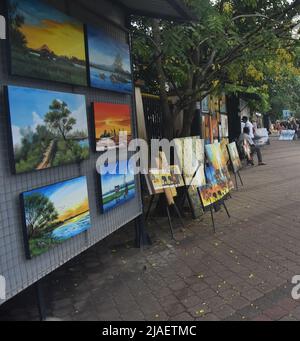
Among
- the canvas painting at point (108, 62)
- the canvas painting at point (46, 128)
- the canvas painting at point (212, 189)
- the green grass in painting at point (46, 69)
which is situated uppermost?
the canvas painting at point (108, 62)

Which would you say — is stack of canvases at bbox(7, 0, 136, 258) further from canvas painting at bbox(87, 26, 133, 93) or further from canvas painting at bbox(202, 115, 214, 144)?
canvas painting at bbox(202, 115, 214, 144)

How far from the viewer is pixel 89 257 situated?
5.72m

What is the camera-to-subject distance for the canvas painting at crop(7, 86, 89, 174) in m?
3.33

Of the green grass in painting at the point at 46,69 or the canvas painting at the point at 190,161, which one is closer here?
the green grass in painting at the point at 46,69

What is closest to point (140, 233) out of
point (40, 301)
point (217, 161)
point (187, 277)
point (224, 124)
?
point (187, 277)

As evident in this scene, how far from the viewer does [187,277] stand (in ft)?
15.9

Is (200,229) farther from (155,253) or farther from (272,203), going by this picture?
(272,203)

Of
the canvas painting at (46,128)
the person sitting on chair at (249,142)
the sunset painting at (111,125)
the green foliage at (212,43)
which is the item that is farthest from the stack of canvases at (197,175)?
the person sitting on chair at (249,142)

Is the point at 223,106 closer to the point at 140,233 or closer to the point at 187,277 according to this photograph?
the point at 140,233

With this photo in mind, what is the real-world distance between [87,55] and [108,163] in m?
1.28

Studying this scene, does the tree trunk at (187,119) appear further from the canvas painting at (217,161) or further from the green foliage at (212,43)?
the canvas painting at (217,161)

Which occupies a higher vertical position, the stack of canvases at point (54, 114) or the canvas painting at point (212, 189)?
the stack of canvases at point (54, 114)

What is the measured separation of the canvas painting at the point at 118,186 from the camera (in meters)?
4.83

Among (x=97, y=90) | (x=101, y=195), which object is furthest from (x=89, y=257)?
(x=97, y=90)
